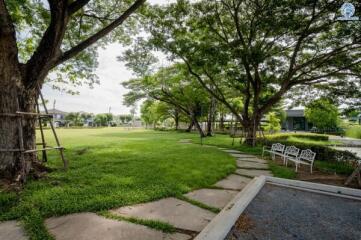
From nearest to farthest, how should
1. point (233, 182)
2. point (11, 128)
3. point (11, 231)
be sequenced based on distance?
point (11, 231) < point (11, 128) < point (233, 182)

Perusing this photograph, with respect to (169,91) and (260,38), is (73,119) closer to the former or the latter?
(169,91)

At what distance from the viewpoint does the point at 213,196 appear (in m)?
3.62

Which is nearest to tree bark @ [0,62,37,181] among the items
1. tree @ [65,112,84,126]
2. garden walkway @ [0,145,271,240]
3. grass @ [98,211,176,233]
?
garden walkway @ [0,145,271,240]

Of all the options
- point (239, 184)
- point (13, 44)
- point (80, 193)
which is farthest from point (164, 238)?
point (13, 44)

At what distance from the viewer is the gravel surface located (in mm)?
2461

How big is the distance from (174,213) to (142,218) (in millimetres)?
488

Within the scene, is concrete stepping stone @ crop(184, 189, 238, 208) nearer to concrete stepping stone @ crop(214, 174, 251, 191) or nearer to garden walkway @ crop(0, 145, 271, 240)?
garden walkway @ crop(0, 145, 271, 240)

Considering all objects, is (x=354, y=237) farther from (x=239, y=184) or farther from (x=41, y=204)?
(x=41, y=204)

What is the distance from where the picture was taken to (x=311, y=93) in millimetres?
13195

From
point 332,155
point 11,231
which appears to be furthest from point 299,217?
point 332,155

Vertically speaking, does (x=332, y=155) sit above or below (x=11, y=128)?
below

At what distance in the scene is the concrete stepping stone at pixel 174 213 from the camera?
2564 mm

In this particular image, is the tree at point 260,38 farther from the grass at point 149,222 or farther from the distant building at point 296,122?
the distant building at point 296,122

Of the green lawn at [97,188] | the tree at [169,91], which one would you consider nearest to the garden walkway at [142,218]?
the green lawn at [97,188]
